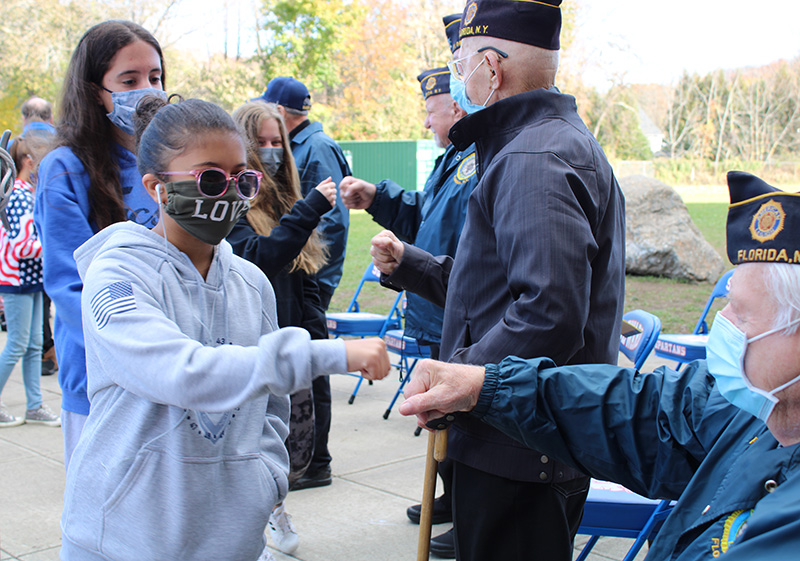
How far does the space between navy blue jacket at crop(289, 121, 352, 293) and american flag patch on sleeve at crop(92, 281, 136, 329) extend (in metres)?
3.08

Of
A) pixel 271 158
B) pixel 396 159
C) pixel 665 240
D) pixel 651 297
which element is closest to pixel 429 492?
pixel 271 158

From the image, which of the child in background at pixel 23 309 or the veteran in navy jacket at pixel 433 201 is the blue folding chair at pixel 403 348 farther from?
the child in background at pixel 23 309

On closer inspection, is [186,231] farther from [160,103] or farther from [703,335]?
[703,335]

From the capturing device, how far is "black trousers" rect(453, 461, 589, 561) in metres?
2.15

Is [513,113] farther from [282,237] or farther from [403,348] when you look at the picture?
[403,348]

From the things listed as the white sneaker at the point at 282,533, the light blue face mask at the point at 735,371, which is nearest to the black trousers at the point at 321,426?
the white sneaker at the point at 282,533

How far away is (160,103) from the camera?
7.71 ft

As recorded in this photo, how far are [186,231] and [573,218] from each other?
105cm

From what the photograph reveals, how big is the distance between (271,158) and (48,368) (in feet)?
Answer: 14.4

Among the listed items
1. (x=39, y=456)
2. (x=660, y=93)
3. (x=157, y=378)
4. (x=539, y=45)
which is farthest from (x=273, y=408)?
(x=660, y=93)

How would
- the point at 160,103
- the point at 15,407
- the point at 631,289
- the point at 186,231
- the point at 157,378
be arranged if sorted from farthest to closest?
the point at 631,289
the point at 15,407
the point at 160,103
the point at 186,231
the point at 157,378

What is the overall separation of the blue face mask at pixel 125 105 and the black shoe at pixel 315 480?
265 cm

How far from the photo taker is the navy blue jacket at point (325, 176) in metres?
4.88

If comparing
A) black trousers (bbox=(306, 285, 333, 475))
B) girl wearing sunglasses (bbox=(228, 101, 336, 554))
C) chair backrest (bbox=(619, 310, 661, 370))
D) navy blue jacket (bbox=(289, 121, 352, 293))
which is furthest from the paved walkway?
navy blue jacket (bbox=(289, 121, 352, 293))
